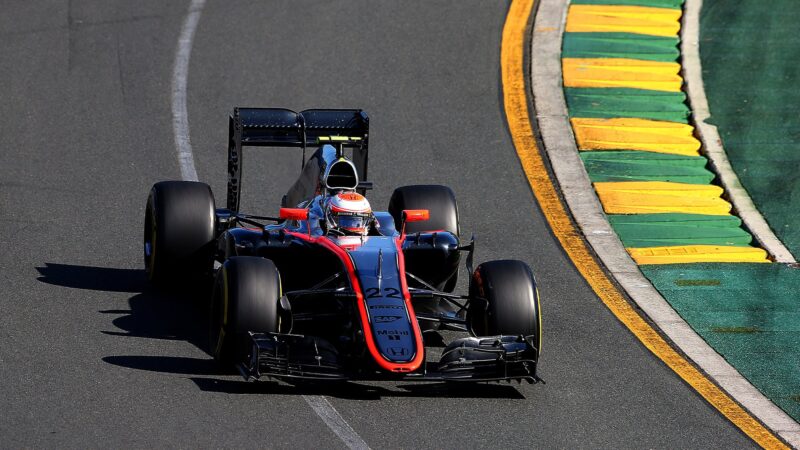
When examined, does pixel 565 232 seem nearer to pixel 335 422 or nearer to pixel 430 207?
pixel 430 207

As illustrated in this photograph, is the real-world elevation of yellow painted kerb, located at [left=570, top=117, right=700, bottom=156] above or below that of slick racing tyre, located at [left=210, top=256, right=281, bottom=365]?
above

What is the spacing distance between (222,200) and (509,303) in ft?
15.7

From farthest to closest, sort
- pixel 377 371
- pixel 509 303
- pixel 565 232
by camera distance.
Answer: pixel 565 232
pixel 509 303
pixel 377 371

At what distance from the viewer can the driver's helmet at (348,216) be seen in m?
11.3

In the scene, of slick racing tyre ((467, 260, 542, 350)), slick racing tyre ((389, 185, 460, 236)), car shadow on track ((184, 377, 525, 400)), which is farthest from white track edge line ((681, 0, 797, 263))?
car shadow on track ((184, 377, 525, 400))

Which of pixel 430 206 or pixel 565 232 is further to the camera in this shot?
pixel 565 232

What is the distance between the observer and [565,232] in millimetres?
14328

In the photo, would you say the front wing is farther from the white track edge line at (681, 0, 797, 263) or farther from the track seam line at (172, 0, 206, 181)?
→ the track seam line at (172, 0, 206, 181)

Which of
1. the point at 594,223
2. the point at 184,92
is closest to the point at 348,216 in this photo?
the point at 594,223

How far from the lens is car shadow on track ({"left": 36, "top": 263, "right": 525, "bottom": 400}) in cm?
1036

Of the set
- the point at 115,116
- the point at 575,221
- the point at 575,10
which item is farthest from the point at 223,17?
the point at 575,221

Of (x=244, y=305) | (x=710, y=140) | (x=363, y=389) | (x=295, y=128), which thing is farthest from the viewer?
(x=710, y=140)

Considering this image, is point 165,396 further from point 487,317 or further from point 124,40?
point 124,40

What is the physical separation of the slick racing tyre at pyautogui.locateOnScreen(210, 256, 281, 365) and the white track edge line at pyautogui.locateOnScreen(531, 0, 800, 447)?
3412 millimetres
